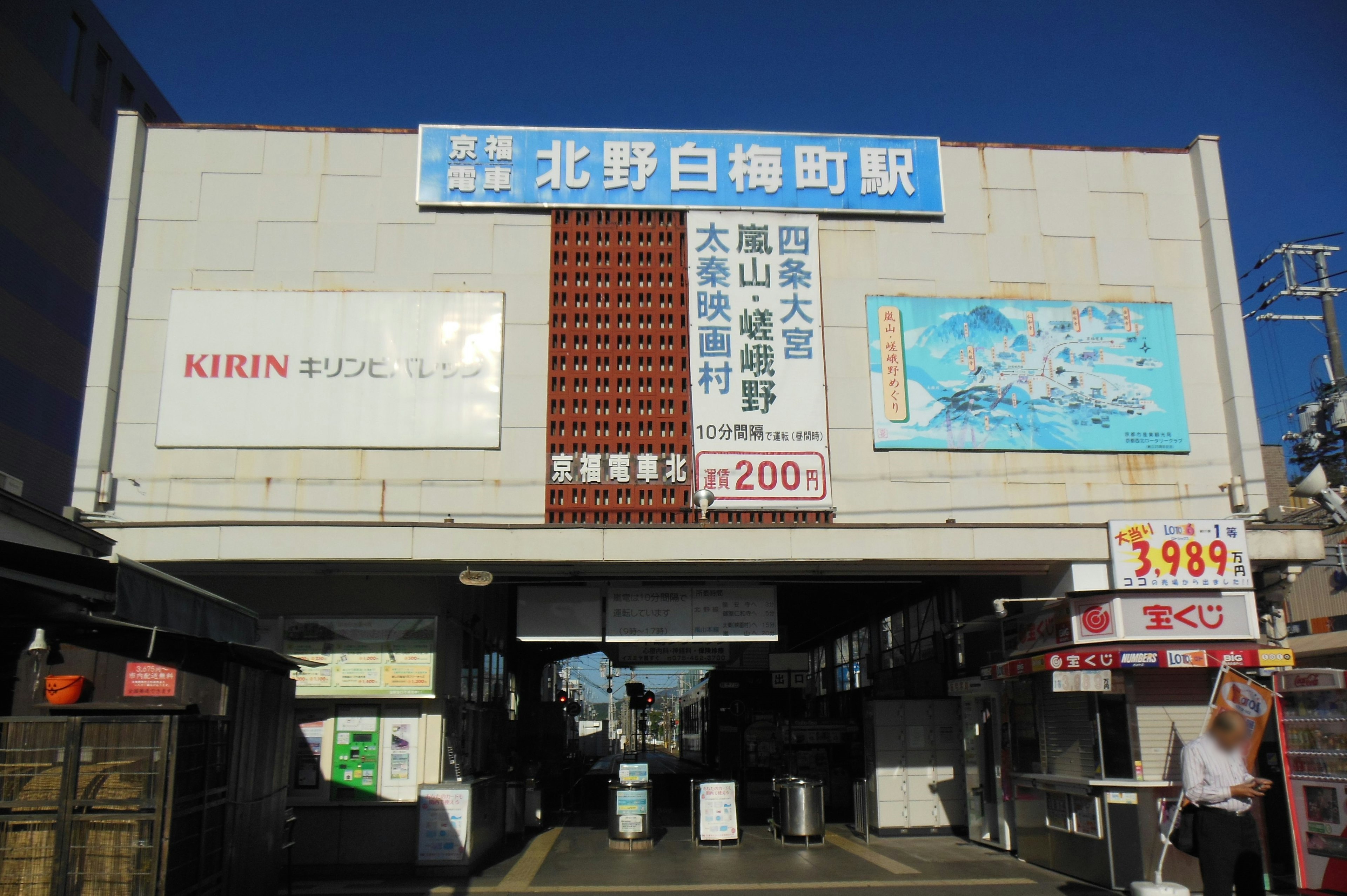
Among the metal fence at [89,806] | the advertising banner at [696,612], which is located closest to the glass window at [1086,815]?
the advertising banner at [696,612]

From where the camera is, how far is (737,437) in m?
13.3

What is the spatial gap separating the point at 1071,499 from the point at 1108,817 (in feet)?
13.6

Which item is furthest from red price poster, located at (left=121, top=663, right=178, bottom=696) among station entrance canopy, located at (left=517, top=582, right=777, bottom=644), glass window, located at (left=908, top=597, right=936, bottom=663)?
glass window, located at (left=908, top=597, right=936, bottom=663)

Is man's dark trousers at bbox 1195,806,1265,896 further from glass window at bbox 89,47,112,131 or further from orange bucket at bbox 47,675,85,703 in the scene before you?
glass window at bbox 89,47,112,131

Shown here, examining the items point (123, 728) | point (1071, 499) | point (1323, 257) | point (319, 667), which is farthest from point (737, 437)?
point (1323, 257)

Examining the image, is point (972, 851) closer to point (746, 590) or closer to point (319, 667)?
point (746, 590)

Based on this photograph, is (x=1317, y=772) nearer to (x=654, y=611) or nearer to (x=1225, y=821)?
(x=1225, y=821)

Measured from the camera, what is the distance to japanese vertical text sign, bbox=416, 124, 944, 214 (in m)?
14.2

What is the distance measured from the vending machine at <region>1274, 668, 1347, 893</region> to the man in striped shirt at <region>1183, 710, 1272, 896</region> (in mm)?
2501

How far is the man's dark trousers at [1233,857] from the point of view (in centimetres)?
722

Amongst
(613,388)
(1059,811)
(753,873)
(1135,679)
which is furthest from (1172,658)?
(613,388)

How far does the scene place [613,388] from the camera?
1348 cm

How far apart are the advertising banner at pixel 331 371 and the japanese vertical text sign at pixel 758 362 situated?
2.87m

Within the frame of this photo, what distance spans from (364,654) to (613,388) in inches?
194
